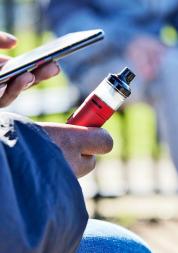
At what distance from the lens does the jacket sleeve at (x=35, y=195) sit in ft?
4.07

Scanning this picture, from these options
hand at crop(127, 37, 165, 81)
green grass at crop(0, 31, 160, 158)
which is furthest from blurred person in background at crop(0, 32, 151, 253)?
green grass at crop(0, 31, 160, 158)

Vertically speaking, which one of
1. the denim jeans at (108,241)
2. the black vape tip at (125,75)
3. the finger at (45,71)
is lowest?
the denim jeans at (108,241)

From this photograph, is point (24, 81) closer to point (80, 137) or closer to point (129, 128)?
point (80, 137)

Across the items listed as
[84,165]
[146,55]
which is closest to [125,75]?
[84,165]

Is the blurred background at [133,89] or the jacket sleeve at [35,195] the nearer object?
the jacket sleeve at [35,195]

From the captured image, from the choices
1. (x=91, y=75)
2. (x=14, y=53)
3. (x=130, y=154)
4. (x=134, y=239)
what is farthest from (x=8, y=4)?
(x=134, y=239)

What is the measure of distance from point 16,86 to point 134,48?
2.21 m

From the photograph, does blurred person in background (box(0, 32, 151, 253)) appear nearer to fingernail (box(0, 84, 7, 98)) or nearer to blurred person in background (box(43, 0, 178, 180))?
fingernail (box(0, 84, 7, 98))

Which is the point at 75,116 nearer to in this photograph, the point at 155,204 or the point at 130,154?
the point at 155,204

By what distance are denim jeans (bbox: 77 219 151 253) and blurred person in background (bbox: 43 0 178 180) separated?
204 cm

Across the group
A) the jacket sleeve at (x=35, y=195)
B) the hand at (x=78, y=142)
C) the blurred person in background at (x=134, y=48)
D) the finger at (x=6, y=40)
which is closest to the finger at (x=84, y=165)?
the hand at (x=78, y=142)

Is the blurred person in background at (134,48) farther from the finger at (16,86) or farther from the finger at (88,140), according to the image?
the finger at (88,140)

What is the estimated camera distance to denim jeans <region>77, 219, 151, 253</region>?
1.67 metres

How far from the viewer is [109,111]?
1.52m
